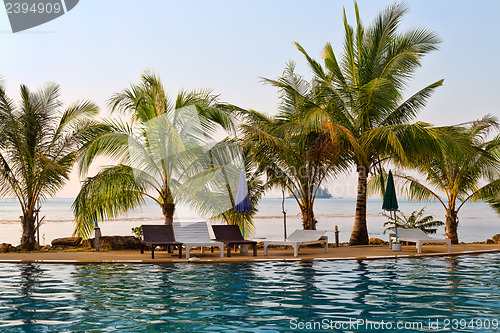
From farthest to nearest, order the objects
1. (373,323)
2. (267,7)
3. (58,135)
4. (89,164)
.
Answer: (267,7), (58,135), (89,164), (373,323)

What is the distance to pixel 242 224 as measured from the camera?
51.9ft

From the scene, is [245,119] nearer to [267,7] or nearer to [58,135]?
[58,135]

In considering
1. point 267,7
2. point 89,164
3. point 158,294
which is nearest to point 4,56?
point 267,7

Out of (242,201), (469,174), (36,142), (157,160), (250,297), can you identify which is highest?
(36,142)

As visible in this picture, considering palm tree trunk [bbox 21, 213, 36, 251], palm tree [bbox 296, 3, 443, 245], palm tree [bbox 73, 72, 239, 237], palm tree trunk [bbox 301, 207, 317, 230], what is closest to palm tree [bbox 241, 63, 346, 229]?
palm tree trunk [bbox 301, 207, 317, 230]

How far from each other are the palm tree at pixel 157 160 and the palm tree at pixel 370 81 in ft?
11.6

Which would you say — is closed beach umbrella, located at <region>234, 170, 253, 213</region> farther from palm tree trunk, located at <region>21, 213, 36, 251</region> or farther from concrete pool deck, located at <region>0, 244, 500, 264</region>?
palm tree trunk, located at <region>21, 213, 36, 251</region>

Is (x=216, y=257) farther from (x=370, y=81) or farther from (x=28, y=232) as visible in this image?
(x=370, y=81)

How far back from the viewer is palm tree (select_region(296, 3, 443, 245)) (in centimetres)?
1593

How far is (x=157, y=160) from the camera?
49.5 feet

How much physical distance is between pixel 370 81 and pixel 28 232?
11.0 m

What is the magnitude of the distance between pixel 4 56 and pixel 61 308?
24946 millimetres

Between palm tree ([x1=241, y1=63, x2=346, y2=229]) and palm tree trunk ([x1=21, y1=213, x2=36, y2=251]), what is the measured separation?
660 cm

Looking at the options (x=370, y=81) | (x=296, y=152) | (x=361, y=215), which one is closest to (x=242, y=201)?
(x=296, y=152)
